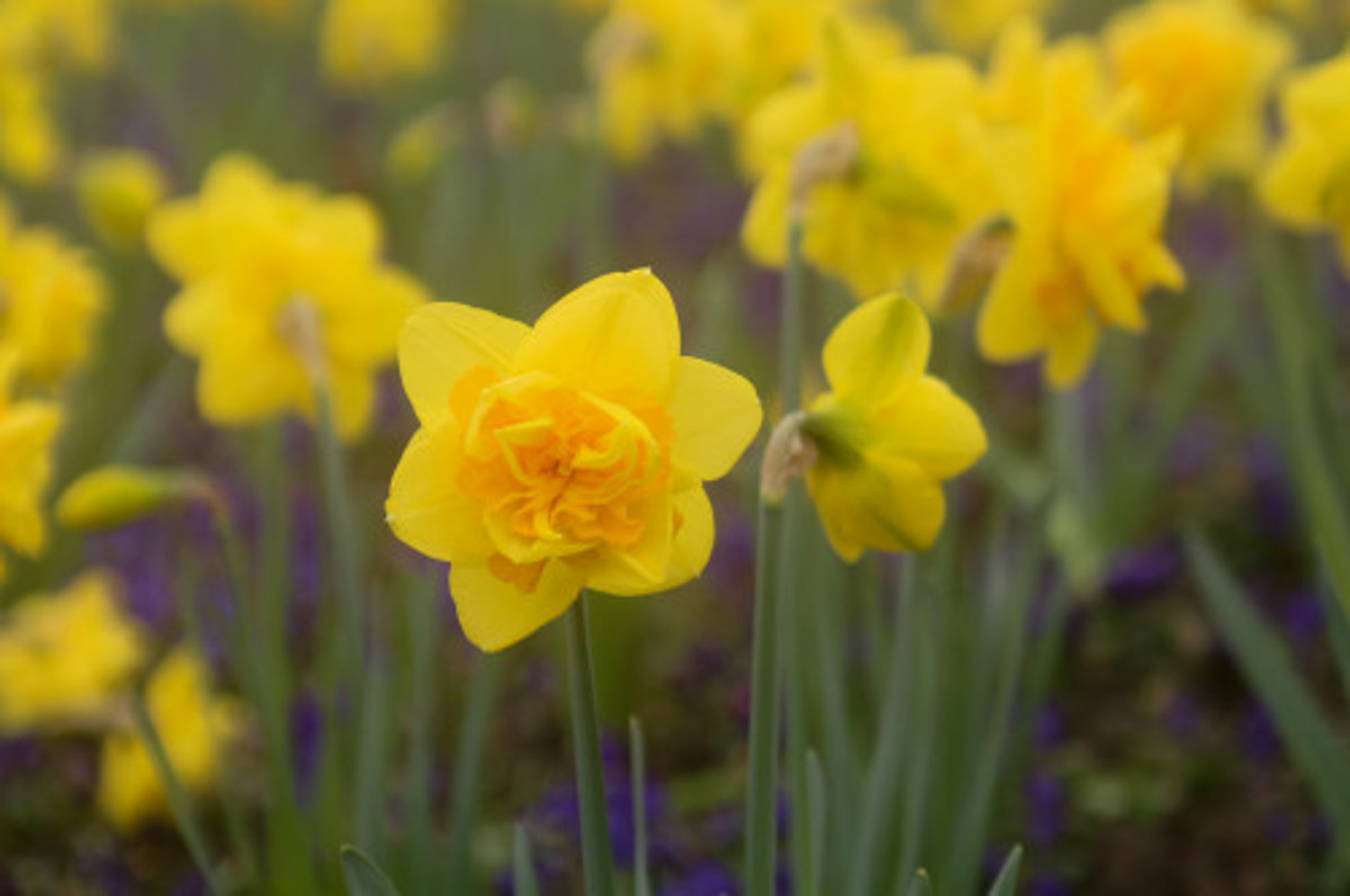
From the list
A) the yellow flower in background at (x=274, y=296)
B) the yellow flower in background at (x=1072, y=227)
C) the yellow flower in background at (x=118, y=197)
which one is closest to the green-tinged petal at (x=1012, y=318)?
the yellow flower in background at (x=1072, y=227)

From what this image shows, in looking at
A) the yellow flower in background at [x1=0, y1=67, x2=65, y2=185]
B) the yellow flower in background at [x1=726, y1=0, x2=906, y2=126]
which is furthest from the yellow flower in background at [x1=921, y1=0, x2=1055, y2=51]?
the yellow flower in background at [x1=0, y1=67, x2=65, y2=185]

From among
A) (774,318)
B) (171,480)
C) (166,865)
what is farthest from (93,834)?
(774,318)

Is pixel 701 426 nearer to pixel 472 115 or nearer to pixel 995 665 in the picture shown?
pixel 995 665

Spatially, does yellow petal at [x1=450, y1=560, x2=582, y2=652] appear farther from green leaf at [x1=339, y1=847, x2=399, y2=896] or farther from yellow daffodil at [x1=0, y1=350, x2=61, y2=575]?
yellow daffodil at [x1=0, y1=350, x2=61, y2=575]

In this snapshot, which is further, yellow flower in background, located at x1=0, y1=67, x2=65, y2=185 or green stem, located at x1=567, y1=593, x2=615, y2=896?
yellow flower in background, located at x1=0, y1=67, x2=65, y2=185

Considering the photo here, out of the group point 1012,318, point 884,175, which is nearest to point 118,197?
point 884,175

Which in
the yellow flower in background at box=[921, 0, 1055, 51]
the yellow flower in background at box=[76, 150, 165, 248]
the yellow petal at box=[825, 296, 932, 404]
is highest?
the yellow flower in background at box=[921, 0, 1055, 51]

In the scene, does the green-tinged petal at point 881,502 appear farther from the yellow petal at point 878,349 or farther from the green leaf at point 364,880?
the green leaf at point 364,880
